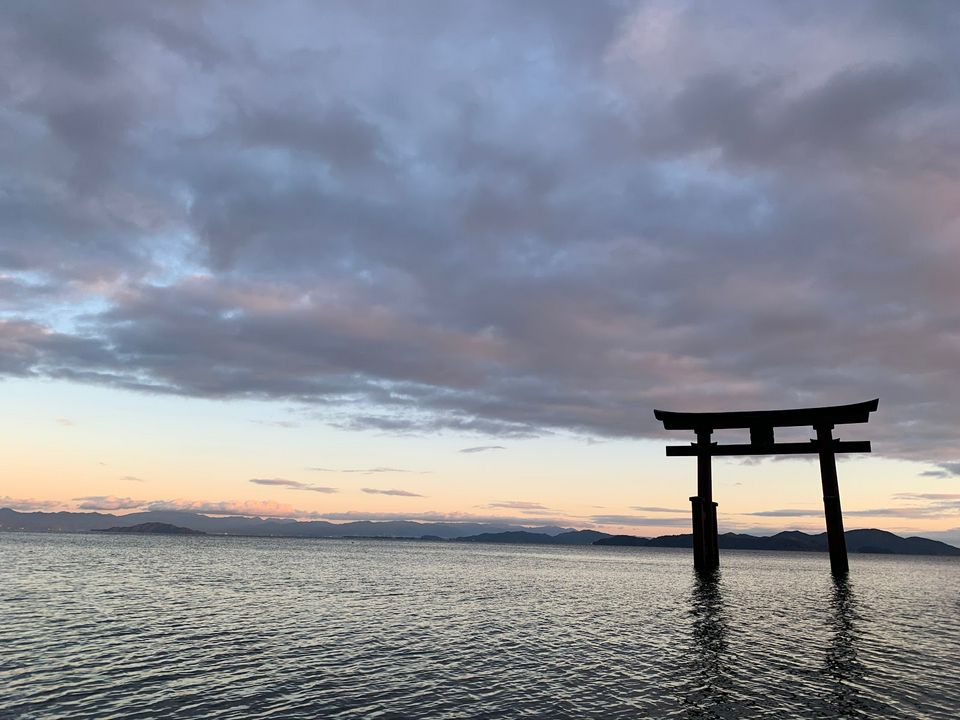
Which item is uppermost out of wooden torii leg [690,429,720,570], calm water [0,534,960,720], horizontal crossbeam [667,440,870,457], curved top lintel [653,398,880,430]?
curved top lintel [653,398,880,430]

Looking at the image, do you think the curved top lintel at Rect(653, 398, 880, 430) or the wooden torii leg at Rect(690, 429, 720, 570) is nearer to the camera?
the curved top lintel at Rect(653, 398, 880, 430)

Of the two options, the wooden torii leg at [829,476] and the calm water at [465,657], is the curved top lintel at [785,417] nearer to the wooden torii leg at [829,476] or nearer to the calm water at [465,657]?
the wooden torii leg at [829,476]

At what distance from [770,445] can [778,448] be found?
1.45 feet

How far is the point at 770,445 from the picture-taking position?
35031mm

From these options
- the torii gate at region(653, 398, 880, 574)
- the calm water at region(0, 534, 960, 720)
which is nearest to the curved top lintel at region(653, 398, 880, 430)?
the torii gate at region(653, 398, 880, 574)

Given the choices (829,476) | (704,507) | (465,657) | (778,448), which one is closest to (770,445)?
(778,448)

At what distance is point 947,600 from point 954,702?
35.7m

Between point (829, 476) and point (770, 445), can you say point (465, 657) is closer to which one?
point (770, 445)

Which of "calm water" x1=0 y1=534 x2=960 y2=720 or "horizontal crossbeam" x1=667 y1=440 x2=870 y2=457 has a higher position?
"horizontal crossbeam" x1=667 y1=440 x2=870 y2=457

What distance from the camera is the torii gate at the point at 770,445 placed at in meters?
34.2

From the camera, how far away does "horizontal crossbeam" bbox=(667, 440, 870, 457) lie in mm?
33906

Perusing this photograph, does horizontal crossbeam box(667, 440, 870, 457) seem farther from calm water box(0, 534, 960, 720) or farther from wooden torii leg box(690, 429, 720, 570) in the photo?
calm water box(0, 534, 960, 720)

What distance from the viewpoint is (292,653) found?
59.8ft

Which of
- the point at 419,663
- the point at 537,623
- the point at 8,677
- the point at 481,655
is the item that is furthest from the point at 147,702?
the point at 537,623
